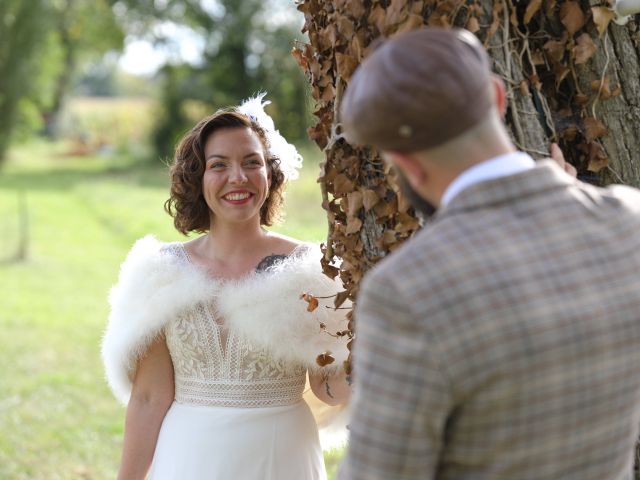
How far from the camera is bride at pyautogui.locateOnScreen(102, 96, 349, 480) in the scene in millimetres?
2789

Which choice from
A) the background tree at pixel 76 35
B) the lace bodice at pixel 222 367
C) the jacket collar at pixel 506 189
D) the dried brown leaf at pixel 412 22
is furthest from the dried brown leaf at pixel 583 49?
the background tree at pixel 76 35

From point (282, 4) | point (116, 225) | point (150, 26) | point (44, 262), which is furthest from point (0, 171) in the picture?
point (44, 262)

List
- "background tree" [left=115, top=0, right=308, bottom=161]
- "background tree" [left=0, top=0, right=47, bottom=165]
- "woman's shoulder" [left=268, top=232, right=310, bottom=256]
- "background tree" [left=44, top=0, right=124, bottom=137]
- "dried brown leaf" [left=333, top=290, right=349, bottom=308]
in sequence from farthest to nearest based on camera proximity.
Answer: "background tree" [left=44, top=0, right=124, bottom=137]
"background tree" [left=0, top=0, right=47, bottom=165]
"background tree" [left=115, top=0, right=308, bottom=161]
"woman's shoulder" [left=268, top=232, right=310, bottom=256]
"dried brown leaf" [left=333, top=290, right=349, bottom=308]

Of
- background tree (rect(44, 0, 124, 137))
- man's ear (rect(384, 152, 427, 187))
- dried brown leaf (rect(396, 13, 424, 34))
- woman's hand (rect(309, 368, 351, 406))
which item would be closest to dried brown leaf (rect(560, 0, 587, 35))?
dried brown leaf (rect(396, 13, 424, 34))

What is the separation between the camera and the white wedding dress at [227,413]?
277 cm

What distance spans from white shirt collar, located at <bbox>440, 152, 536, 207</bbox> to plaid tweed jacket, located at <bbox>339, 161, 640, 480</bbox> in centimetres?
1

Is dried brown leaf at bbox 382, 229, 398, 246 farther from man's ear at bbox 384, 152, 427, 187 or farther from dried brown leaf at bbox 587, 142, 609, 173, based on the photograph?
man's ear at bbox 384, 152, 427, 187

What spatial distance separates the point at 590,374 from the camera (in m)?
1.37

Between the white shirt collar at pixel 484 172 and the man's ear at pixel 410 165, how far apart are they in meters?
0.05

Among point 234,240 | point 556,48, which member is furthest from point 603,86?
point 234,240

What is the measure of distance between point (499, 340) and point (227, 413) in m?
1.66

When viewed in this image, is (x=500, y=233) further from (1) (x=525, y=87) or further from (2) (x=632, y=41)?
(2) (x=632, y=41)

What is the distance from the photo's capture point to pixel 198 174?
9.81ft

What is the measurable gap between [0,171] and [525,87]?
2643 cm
